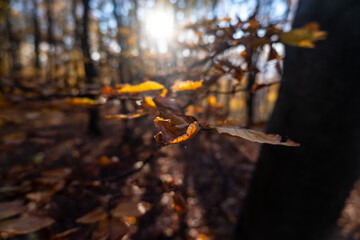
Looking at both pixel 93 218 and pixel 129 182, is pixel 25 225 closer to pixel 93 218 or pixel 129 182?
pixel 93 218

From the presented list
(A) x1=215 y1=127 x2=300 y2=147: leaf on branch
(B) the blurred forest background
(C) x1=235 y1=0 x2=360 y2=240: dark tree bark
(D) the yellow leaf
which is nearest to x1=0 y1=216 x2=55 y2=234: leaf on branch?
(B) the blurred forest background

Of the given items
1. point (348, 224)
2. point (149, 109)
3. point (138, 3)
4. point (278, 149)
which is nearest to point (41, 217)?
point (149, 109)

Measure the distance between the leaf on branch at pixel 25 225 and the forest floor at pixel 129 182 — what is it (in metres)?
0.08

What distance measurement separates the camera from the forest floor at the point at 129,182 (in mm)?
988

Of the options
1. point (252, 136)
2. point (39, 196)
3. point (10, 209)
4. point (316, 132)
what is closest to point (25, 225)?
point (10, 209)

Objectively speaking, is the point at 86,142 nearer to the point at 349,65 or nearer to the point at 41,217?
the point at 41,217

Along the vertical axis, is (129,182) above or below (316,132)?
below

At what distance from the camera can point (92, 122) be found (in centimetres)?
642

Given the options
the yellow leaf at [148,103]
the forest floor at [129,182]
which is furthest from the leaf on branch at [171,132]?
the yellow leaf at [148,103]

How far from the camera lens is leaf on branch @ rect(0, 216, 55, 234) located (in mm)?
647

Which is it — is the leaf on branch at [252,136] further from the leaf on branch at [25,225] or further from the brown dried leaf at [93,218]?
the leaf on branch at [25,225]

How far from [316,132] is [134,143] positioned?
1.99 m

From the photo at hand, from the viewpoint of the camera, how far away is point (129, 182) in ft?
3.44

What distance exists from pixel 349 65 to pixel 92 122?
6560mm
